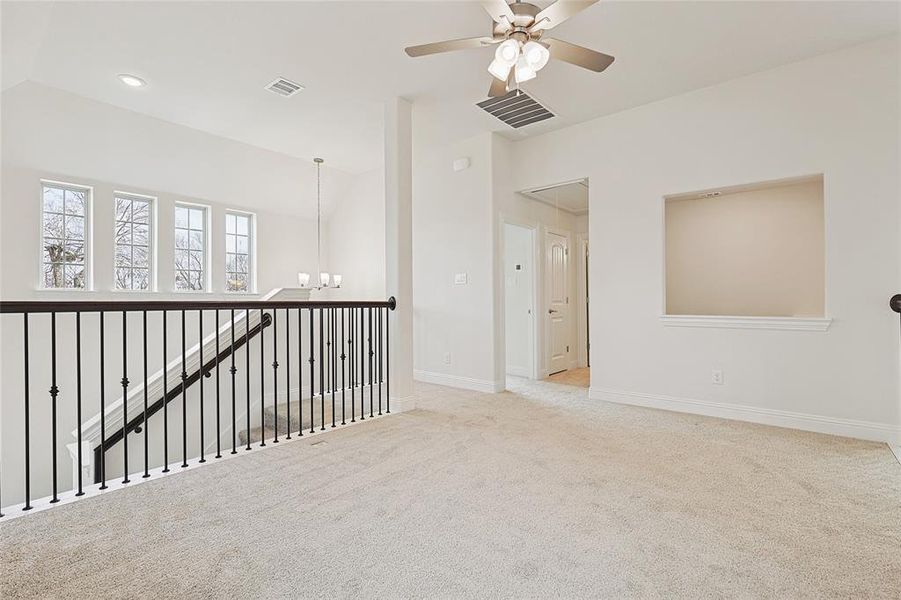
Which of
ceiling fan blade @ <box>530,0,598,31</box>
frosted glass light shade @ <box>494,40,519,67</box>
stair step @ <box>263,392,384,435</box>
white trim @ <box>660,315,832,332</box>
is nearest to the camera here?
→ ceiling fan blade @ <box>530,0,598,31</box>

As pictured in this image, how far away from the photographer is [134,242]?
523cm

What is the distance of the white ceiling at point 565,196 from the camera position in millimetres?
5258

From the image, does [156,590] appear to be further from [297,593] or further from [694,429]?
[694,429]

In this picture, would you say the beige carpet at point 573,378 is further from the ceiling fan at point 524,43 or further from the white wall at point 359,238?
the ceiling fan at point 524,43

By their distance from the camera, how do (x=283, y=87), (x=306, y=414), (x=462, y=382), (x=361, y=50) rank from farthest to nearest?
(x=462, y=382) < (x=306, y=414) < (x=283, y=87) < (x=361, y=50)

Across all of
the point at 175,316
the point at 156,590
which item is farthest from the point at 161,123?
the point at 156,590

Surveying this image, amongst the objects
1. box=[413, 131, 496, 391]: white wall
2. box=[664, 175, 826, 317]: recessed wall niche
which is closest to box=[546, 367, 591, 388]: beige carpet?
box=[413, 131, 496, 391]: white wall

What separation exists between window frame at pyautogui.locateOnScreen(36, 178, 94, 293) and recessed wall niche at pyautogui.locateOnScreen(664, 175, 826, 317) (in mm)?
6063

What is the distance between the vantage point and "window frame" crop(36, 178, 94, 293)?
4.44 metres

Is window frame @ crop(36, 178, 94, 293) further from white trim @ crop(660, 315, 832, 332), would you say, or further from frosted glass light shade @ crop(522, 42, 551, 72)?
white trim @ crop(660, 315, 832, 332)

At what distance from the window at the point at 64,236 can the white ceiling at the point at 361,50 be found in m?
1.42

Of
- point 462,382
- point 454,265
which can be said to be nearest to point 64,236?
point 454,265

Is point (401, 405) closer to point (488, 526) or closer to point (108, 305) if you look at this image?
point (488, 526)

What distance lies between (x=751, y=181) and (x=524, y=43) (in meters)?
2.43
